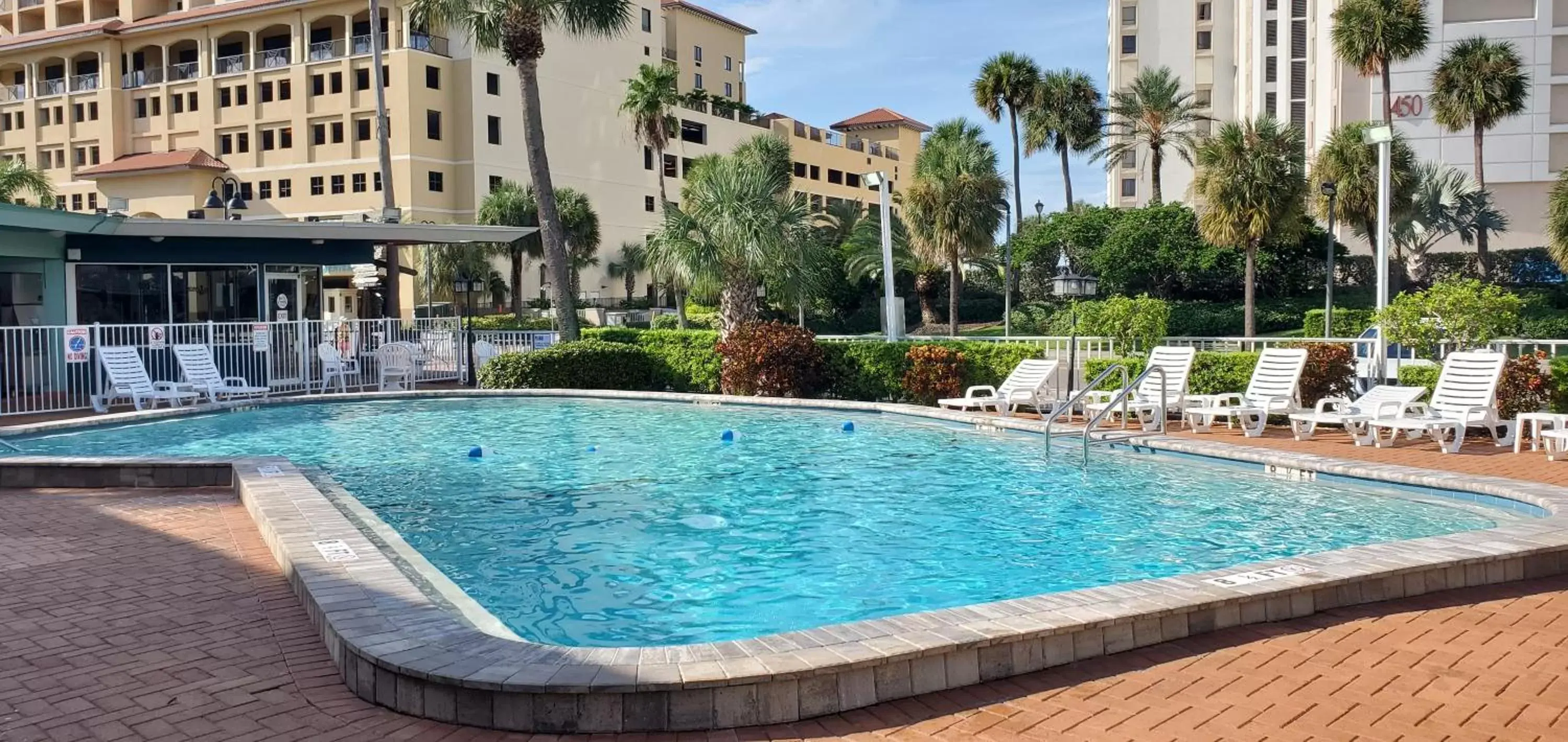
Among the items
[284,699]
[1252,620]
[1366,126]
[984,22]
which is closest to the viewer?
[284,699]

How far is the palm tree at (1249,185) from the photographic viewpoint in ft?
91.7

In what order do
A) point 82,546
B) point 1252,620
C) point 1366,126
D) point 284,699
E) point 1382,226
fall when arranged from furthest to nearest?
point 1366,126, point 1382,226, point 82,546, point 1252,620, point 284,699

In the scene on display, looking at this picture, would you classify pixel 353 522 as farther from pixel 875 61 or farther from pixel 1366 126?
pixel 1366 126

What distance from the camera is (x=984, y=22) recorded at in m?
23.1

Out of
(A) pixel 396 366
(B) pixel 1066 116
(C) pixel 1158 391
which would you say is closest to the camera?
(C) pixel 1158 391

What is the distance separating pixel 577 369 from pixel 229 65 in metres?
41.9

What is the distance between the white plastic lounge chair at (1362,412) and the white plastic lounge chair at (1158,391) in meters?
1.36

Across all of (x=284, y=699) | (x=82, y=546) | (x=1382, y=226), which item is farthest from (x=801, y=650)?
(x=1382, y=226)

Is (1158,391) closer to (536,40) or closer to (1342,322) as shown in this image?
(536,40)

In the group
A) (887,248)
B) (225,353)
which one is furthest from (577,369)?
(225,353)

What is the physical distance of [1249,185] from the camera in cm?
2803

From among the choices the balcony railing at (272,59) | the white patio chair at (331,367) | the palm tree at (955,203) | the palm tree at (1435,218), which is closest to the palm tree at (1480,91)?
the palm tree at (1435,218)

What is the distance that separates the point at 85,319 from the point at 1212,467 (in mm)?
18515

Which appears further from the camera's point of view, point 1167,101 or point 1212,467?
point 1167,101
